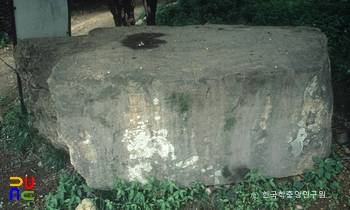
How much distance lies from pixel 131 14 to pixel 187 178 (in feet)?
7.91

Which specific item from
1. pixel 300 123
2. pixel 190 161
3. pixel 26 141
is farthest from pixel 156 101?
pixel 26 141

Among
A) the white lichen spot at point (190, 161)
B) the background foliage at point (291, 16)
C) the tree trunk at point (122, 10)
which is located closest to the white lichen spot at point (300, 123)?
the white lichen spot at point (190, 161)

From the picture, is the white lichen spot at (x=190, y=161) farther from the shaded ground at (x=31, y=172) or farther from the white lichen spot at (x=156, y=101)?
the shaded ground at (x=31, y=172)

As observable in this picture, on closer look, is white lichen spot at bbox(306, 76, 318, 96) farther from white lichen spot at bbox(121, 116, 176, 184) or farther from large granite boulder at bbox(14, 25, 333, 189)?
white lichen spot at bbox(121, 116, 176, 184)

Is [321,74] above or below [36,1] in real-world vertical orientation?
below

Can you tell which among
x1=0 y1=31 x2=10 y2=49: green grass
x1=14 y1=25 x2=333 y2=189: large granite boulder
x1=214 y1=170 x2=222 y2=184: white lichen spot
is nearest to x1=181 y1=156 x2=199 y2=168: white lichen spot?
x1=14 y1=25 x2=333 y2=189: large granite boulder

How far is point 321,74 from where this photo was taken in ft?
9.23

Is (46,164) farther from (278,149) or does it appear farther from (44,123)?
(278,149)

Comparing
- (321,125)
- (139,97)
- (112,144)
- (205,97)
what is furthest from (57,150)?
(321,125)

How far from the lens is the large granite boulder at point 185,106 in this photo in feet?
8.77

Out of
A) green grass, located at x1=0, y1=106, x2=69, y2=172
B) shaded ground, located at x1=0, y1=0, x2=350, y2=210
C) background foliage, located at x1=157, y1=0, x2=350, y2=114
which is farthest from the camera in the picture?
background foliage, located at x1=157, y1=0, x2=350, y2=114

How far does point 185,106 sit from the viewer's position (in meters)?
2.70

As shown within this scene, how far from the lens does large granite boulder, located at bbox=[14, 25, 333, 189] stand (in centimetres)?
267

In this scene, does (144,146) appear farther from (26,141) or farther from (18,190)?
(26,141)
